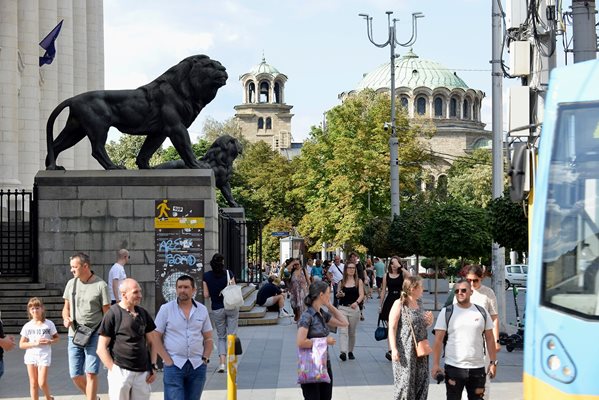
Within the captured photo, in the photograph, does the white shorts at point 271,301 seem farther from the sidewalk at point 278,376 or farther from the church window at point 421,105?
the church window at point 421,105

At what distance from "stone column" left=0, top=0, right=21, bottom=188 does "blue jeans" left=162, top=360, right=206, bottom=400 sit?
80.2 ft

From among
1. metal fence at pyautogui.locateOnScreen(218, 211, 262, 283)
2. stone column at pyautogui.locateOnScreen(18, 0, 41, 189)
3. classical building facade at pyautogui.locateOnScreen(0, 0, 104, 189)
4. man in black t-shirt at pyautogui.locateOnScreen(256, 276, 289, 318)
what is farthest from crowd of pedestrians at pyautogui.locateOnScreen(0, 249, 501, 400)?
stone column at pyautogui.locateOnScreen(18, 0, 41, 189)

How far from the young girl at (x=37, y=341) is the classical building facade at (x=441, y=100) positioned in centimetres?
13472

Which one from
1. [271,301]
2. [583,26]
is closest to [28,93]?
[271,301]

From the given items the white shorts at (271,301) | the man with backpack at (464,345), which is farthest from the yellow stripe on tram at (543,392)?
the white shorts at (271,301)

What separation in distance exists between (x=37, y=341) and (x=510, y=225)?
8109mm

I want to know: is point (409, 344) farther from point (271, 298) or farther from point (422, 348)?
point (271, 298)

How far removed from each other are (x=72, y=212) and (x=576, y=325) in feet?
51.1

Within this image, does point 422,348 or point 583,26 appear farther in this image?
point 583,26

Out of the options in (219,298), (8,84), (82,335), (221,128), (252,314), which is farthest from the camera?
(221,128)

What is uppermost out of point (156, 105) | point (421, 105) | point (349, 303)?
point (421, 105)

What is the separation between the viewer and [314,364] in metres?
11.3

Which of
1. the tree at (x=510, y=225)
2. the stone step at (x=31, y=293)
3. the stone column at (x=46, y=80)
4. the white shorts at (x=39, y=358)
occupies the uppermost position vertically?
the stone column at (x=46, y=80)

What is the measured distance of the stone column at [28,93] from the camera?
37094 millimetres
